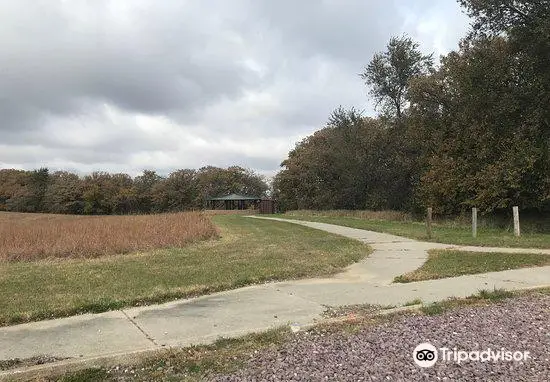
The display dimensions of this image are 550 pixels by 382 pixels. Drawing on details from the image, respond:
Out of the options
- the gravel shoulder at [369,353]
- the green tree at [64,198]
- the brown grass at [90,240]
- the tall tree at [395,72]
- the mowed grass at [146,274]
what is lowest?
the gravel shoulder at [369,353]

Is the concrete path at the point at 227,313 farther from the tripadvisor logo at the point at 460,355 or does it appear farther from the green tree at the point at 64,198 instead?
the green tree at the point at 64,198

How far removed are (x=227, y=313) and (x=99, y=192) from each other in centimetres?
8200

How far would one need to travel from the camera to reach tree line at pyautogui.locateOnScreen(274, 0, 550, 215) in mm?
24203

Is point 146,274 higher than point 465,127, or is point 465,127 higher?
point 465,127

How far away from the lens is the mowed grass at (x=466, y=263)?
29.1 ft

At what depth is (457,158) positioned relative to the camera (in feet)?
98.9

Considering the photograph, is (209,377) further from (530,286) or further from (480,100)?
(480,100)

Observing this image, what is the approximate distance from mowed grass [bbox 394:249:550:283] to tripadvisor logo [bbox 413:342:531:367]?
384 cm

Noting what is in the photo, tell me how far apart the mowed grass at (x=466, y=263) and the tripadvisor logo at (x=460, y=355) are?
12.6ft

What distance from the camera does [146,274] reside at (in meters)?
9.38

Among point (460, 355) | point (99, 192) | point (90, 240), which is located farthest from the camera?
point (99, 192)

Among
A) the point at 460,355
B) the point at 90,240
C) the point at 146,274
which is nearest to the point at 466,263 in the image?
the point at 460,355

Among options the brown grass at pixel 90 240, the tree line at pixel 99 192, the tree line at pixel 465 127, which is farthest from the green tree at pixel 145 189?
the brown grass at pixel 90 240

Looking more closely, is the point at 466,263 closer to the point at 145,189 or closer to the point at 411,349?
the point at 411,349
